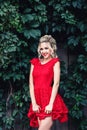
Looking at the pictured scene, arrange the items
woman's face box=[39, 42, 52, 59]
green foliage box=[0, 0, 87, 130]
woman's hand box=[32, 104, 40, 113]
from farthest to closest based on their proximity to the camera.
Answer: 1. green foliage box=[0, 0, 87, 130]
2. woman's face box=[39, 42, 52, 59]
3. woman's hand box=[32, 104, 40, 113]

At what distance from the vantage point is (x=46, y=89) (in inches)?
188

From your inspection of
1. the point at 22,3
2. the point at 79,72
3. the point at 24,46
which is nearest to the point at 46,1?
the point at 22,3

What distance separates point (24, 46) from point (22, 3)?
Answer: 1.83 ft

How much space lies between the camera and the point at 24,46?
18.1ft

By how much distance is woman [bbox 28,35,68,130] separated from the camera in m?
4.70

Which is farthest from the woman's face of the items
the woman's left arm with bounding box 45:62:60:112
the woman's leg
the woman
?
the woman's leg

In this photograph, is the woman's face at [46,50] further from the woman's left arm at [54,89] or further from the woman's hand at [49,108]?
the woman's hand at [49,108]

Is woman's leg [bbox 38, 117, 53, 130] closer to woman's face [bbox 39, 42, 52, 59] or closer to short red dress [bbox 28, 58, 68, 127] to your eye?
short red dress [bbox 28, 58, 68, 127]

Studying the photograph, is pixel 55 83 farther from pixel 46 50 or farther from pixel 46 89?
pixel 46 50

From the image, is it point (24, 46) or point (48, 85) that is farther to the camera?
point (24, 46)

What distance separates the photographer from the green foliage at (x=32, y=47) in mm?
5355

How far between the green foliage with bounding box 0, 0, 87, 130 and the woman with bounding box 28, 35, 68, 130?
1.87ft

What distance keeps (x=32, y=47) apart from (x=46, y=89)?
1000 mm

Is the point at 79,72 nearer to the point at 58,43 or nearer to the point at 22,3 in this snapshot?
the point at 58,43
